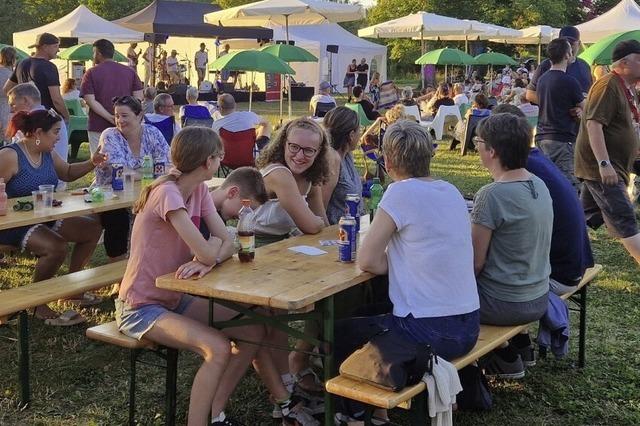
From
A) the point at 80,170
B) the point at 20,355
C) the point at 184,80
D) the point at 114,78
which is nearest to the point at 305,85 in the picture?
the point at 184,80

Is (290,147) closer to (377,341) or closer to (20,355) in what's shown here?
(377,341)

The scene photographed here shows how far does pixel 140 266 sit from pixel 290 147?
0.93 m

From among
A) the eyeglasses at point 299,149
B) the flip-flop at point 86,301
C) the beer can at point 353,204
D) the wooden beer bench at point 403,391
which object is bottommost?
the flip-flop at point 86,301

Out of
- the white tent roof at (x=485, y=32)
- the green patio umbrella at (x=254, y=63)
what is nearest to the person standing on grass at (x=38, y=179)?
the green patio umbrella at (x=254, y=63)

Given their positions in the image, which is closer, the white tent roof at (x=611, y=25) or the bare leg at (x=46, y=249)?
the bare leg at (x=46, y=249)

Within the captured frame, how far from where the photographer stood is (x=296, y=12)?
12625 millimetres

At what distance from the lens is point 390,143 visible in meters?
2.85

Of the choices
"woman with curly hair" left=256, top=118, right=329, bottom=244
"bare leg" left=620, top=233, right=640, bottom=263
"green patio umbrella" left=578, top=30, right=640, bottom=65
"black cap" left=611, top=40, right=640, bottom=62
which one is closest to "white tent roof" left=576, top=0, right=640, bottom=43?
→ "green patio umbrella" left=578, top=30, right=640, bottom=65

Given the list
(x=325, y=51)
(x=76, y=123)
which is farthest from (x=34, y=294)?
(x=325, y=51)

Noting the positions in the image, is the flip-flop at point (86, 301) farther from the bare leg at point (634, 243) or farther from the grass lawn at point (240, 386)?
the bare leg at point (634, 243)

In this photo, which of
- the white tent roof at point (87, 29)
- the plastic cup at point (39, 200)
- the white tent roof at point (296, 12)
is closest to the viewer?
the plastic cup at point (39, 200)

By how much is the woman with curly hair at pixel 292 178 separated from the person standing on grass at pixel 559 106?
2944mm

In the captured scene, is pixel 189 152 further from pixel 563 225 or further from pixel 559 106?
pixel 559 106

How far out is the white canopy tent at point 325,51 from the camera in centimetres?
2439
